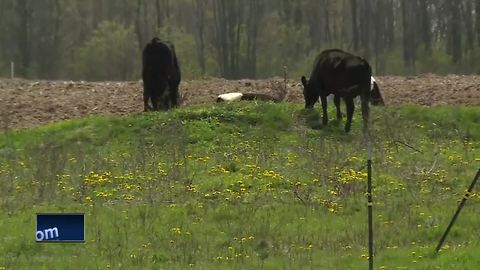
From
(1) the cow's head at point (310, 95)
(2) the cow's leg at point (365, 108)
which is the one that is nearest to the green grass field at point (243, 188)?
(2) the cow's leg at point (365, 108)

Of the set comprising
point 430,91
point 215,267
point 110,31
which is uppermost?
point 110,31

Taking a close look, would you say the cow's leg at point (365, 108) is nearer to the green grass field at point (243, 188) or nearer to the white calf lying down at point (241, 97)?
the green grass field at point (243, 188)

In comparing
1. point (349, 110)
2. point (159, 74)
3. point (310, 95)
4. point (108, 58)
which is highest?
point (108, 58)

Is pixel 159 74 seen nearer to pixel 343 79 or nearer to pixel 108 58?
pixel 343 79

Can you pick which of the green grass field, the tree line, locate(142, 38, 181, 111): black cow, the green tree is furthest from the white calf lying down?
the green tree

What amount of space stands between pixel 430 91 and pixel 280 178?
11.3 meters

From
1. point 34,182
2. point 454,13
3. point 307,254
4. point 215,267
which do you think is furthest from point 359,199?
point 454,13

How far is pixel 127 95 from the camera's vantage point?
82.9 feet

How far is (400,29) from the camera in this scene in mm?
68312

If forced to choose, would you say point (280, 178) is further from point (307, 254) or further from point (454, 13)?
point (454, 13)

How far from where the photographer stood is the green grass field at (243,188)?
9.79 meters

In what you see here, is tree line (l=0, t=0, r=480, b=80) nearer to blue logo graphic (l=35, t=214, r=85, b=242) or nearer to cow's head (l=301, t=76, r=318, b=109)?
cow's head (l=301, t=76, r=318, b=109)

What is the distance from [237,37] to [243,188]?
4512 centimetres

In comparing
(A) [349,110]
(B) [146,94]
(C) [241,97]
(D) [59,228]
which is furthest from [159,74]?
(D) [59,228]
